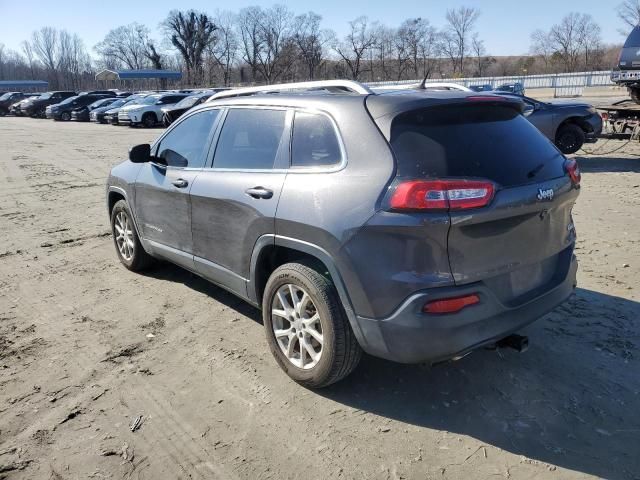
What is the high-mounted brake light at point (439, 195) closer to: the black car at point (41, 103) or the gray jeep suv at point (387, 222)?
the gray jeep suv at point (387, 222)

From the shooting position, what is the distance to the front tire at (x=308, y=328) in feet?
10.0

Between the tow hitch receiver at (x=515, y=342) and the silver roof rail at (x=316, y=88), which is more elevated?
the silver roof rail at (x=316, y=88)

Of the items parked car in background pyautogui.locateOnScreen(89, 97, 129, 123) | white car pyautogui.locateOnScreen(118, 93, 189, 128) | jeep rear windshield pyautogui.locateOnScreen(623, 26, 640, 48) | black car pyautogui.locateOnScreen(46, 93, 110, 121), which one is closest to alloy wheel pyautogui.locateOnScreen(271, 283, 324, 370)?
jeep rear windshield pyautogui.locateOnScreen(623, 26, 640, 48)

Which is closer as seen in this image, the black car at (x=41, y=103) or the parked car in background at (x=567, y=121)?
the parked car in background at (x=567, y=121)

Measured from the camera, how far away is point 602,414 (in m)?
3.02

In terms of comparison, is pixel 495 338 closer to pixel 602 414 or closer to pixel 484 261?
pixel 484 261

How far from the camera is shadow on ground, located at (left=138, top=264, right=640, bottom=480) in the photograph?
2785mm

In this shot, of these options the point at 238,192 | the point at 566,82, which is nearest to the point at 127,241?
the point at 238,192

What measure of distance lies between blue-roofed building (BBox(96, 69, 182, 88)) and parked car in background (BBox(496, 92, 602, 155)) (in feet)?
232

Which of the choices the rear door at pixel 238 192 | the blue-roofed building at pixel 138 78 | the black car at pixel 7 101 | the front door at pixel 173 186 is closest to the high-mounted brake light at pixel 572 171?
the rear door at pixel 238 192

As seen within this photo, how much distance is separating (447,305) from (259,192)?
1.45 meters

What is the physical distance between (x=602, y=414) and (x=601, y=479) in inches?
21.8

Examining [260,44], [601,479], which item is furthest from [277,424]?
[260,44]

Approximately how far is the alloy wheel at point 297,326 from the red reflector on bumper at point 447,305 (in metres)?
0.72
